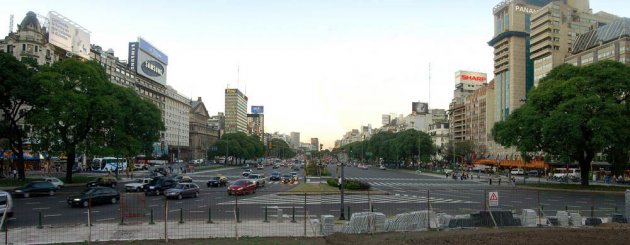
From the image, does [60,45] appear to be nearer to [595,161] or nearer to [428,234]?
[428,234]

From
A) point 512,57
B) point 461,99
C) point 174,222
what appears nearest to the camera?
point 174,222

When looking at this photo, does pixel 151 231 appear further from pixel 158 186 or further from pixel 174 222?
pixel 158 186

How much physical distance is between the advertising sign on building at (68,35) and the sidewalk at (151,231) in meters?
78.6

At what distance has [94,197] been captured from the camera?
3094cm

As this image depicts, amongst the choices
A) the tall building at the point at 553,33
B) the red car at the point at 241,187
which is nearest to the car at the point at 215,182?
the red car at the point at 241,187

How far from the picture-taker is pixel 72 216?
25.1 m

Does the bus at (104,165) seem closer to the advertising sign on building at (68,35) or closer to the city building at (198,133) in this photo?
the advertising sign on building at (68,35)

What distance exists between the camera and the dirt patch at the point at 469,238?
15.8 meters

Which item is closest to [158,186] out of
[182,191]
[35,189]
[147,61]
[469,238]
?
[182,191]

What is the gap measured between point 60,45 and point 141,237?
3321 inches

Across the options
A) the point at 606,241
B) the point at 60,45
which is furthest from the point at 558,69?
the point at 60,45

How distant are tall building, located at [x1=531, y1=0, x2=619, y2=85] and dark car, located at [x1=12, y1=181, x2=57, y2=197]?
110576 millimetres

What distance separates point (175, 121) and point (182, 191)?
127981 mm

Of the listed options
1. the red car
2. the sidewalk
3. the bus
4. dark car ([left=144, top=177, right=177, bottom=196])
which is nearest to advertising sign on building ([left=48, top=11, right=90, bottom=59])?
the bus
